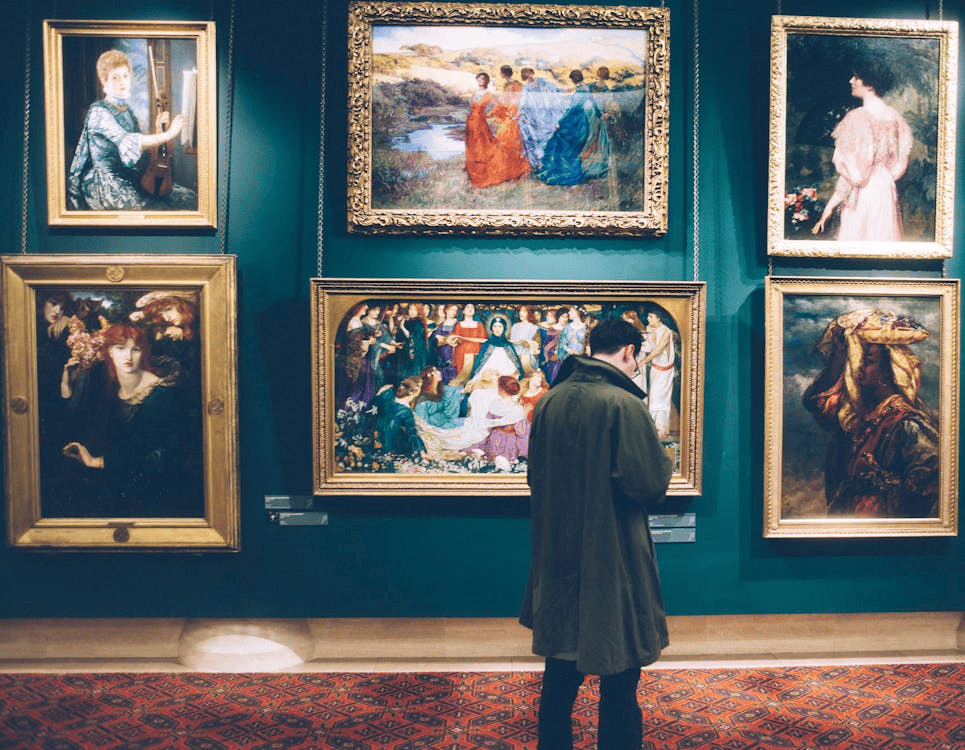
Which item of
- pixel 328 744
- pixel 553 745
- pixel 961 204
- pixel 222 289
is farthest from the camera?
pixel 961 204

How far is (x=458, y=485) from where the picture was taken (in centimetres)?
441

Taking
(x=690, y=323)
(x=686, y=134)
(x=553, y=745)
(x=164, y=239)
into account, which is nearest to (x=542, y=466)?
(x=553, y=745)

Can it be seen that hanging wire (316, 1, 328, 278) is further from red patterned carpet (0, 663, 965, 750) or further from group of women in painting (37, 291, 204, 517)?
red patterned carpet (0, 663, 965, 750)

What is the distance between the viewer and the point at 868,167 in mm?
4465

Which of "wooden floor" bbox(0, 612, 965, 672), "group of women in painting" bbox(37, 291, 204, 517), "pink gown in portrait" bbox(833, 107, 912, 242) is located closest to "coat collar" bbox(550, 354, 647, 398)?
"wooden floor" bbox(0, 612, 965, 672)

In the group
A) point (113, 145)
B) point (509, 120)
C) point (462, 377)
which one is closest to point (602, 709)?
point (462, 377)

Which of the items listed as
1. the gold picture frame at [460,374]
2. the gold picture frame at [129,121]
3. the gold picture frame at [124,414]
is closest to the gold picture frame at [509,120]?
the gold picture frame at [460,374]

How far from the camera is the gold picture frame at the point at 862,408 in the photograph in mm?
4480

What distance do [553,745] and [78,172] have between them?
4396 mm

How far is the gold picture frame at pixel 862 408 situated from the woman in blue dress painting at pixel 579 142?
4.99 ft

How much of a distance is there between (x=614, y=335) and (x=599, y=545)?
0.90m

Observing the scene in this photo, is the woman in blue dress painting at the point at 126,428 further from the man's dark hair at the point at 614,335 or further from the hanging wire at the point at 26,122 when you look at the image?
the man's dark hair at the point at 614,335

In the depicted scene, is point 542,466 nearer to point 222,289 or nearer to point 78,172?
point 222,289

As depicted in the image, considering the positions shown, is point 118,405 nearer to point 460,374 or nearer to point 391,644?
point 460,374
